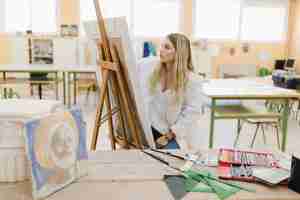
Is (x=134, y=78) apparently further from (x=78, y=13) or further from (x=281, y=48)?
(x=281, y=48)

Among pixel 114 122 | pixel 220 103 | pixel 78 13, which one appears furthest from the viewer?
pixel 78 13

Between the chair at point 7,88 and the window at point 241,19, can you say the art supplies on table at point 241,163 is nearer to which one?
the chair at point 7,88

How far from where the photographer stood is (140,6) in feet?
23.8

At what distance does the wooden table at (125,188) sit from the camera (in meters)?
1.11

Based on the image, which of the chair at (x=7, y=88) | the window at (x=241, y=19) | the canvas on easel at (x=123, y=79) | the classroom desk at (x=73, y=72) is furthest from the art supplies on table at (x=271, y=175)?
the window at (x=241, y=19)

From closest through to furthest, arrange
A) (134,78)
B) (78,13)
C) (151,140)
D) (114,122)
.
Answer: (134,78), (151,140), (114,122), (78,13)

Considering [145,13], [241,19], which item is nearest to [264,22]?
[241,19]

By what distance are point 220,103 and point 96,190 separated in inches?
104

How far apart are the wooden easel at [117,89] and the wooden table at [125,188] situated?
69 cm

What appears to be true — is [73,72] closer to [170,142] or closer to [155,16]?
[155,16]

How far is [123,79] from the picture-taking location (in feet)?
6.67

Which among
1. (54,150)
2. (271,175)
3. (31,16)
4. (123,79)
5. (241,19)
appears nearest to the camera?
(54,150)

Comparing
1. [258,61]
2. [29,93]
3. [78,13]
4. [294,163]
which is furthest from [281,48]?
[294,163]

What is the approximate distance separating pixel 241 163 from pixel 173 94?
102 centimetres
